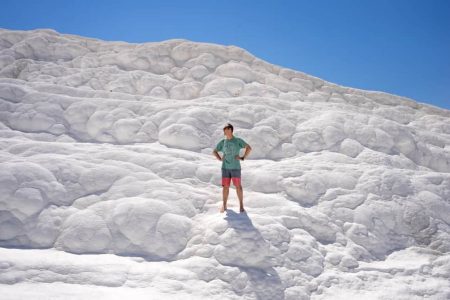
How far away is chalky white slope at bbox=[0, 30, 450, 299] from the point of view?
5.03m

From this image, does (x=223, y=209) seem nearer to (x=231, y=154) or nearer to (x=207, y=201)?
(x=207, y=201)

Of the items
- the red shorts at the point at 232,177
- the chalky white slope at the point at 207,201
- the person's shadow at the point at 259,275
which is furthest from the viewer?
the red shorts at the point at 232,177

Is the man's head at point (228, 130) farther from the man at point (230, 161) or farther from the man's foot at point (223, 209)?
the man's foot at point (223, 209)

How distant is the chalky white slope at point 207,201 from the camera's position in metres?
5.03

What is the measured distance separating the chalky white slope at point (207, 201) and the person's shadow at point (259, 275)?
0.07ft

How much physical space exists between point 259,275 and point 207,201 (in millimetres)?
1897

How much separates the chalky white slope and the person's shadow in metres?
0.02

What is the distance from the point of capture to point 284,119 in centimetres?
1015

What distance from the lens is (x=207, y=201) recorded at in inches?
262

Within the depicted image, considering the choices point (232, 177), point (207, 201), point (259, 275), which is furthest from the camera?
point (207, 201)

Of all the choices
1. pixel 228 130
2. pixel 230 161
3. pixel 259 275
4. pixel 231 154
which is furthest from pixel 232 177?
pixel 259 275

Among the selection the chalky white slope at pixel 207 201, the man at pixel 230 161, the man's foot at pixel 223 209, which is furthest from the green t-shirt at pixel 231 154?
the chalky white slope at pixel 207 201

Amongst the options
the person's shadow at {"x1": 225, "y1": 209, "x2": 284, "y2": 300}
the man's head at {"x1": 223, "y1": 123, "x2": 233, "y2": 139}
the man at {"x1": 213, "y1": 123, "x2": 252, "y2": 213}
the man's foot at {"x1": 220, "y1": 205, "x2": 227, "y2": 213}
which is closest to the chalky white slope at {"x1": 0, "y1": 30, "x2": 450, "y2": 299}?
the person's shadow at {"x1": 225, "y1": 209, "x2": 284, "y2": 300}

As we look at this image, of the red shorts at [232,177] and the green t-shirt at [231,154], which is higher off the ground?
the green t-shirt at [231,154]
